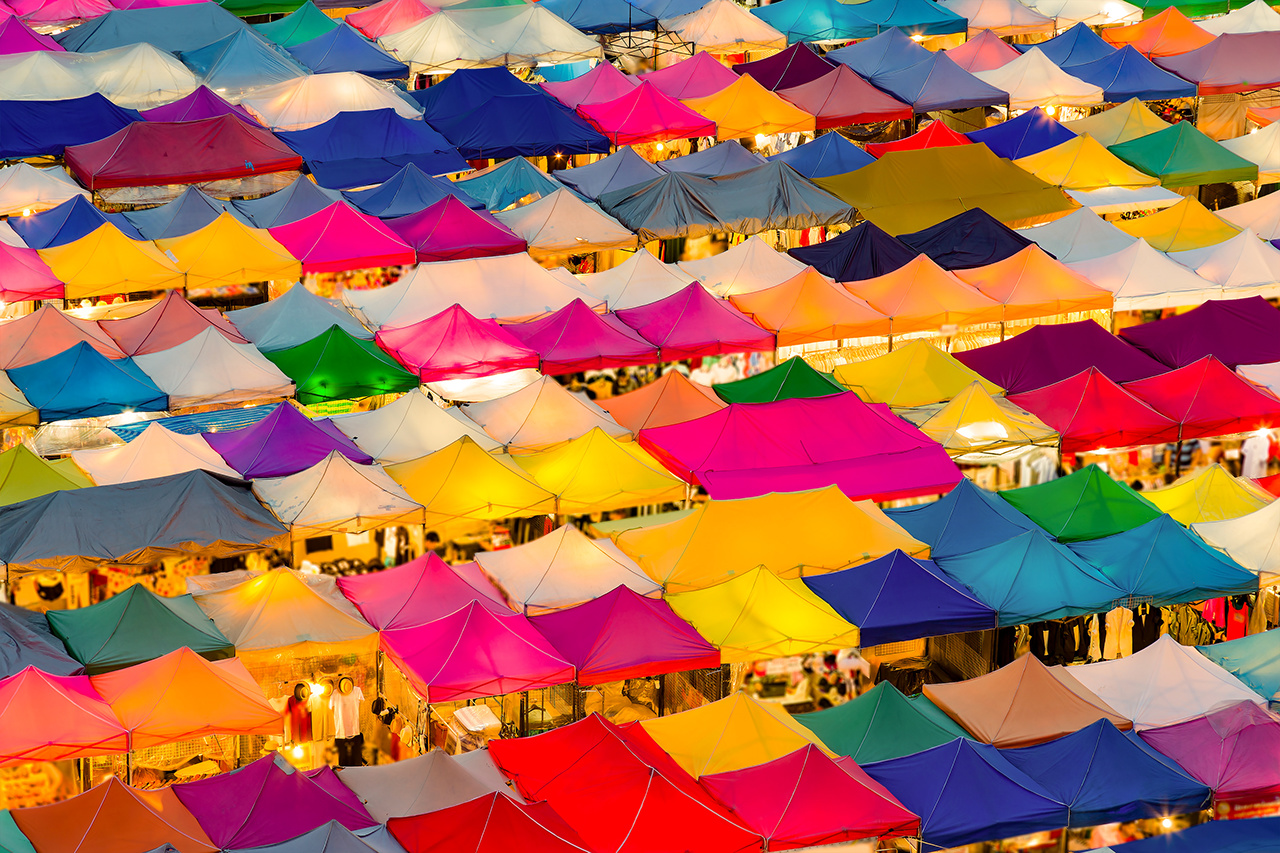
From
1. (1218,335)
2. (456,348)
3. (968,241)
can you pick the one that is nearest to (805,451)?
(456,348)

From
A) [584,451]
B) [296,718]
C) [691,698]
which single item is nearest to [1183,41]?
[584,451]

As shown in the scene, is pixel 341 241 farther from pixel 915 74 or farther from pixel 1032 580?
pixel 915 74

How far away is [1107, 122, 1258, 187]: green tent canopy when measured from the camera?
3316 cm

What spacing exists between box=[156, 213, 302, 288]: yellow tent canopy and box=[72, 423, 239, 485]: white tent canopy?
5.84 m

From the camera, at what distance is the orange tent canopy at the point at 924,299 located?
26.8 metres

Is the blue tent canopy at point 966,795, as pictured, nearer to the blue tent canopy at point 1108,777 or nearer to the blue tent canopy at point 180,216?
the blue tent canopy at point 1108,777

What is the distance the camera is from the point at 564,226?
29.9m

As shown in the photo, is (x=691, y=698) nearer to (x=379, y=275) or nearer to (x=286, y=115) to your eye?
(x=379, y=275)

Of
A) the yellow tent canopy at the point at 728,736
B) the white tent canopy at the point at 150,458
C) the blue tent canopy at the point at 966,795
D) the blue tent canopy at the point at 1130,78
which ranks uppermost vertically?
the blue tent canopy at the point at 1130,78

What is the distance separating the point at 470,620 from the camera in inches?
718

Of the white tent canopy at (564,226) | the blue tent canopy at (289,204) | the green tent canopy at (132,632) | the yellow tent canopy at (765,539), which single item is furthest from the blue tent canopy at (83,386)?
the white tent canopy at (564,226)

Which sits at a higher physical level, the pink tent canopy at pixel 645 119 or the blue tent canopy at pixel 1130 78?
the blue tent canopy at pixel 1130 78

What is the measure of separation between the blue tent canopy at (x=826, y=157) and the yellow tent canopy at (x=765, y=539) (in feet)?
42.7

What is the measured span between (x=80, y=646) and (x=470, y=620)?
4080mm
